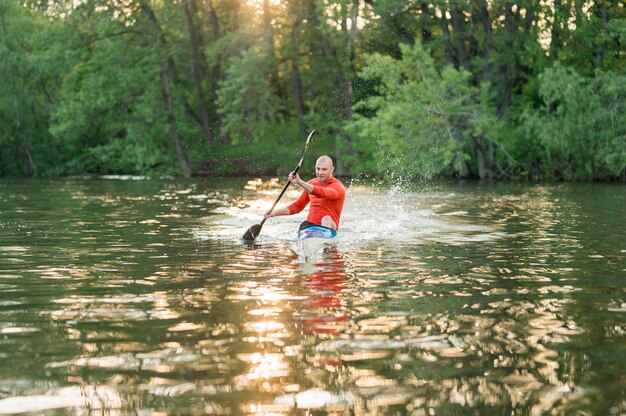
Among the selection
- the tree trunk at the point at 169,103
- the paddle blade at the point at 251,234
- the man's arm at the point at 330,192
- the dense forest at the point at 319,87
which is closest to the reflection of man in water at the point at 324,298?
the man's arm at the point at 330,192

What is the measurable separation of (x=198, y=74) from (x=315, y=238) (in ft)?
128

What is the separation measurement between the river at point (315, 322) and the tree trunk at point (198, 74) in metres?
35.2

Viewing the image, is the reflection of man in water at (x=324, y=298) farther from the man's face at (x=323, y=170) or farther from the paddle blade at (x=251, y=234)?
the paddle blade at (x=251, y=234)

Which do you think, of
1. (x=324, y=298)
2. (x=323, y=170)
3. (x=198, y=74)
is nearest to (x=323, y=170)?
(x=323, y=170)

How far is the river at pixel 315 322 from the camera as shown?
5.79 meters

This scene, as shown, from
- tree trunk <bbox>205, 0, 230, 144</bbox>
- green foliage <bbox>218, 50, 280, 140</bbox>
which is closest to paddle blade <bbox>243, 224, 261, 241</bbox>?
green foliage <bbox>218, 50, 280, 140</bbox>

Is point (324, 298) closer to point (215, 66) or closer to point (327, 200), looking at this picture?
point (327, 200)

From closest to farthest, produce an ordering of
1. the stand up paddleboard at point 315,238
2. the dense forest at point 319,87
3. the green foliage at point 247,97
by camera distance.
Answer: the stand up paddleboard at point 315,238, the dense forest at point 319,87, the green foliage at point 247,97

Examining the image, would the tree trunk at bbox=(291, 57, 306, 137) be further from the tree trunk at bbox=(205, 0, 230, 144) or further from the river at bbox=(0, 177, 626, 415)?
the river at bbox=(0, 177, 626, 415)

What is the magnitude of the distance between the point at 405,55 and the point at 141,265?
27.6m

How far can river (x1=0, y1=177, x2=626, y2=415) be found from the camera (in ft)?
19.0

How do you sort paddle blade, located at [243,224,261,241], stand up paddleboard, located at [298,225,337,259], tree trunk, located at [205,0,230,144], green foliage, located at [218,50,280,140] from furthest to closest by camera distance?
tree trunk, located at [205,0,230,144] → green foliage, located at [218,50,280,140] → paddle blade, located at [243,224,261,241] → stand up paddleboard, located at [298,225,337,259]

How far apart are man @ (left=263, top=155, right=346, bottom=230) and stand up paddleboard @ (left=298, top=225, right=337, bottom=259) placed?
12 cm

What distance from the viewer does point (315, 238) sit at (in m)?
14.5
